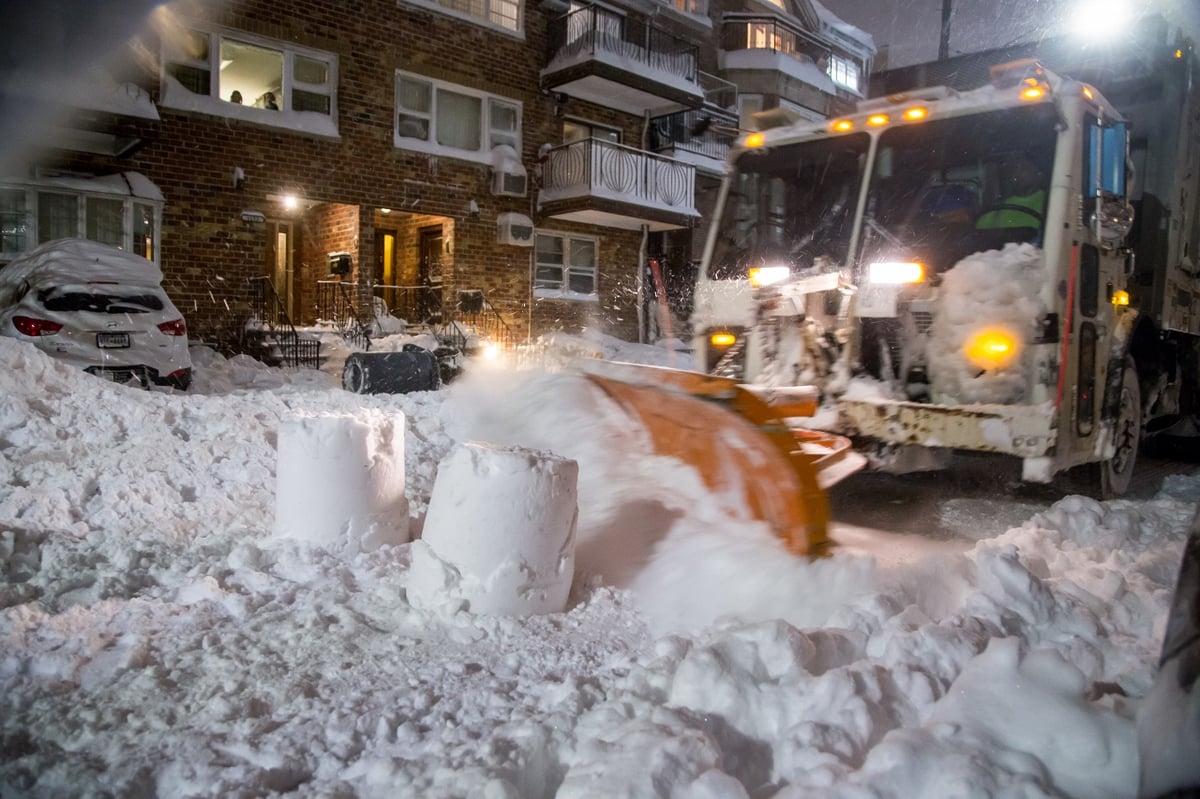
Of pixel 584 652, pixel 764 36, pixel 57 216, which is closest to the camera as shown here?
pixel 584 652

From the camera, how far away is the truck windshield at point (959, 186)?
17.1 ft

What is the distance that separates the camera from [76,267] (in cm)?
980

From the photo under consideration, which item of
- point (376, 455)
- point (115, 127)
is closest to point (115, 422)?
point (376, 455)

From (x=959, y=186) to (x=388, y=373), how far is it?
5.31 meters

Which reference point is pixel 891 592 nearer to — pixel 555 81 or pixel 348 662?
pixel 348 662

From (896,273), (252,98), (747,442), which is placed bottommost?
(747,442)

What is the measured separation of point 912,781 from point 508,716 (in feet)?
4.16

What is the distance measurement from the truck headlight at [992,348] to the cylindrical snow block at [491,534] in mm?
3009

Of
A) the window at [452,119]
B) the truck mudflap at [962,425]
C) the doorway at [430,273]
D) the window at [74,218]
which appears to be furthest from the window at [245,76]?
the truck mudflap at [962,425]

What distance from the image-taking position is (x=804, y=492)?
386cm

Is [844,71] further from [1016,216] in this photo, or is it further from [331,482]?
[331,482]

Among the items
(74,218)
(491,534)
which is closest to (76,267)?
(74,218)

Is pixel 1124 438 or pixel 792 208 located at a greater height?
pixel 792 208

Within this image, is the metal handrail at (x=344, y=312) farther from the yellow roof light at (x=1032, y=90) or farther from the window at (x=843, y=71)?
the window at (x=843, y=71)
